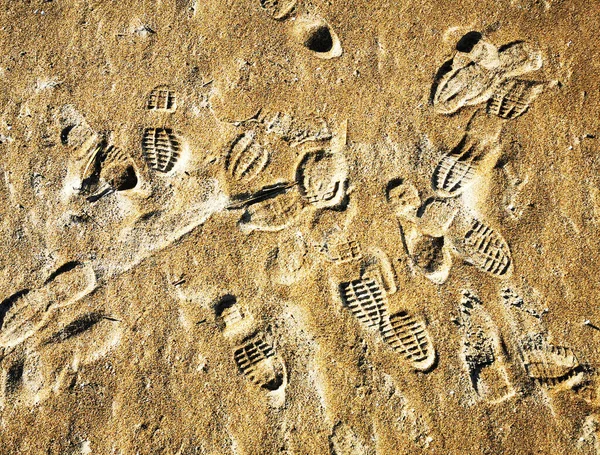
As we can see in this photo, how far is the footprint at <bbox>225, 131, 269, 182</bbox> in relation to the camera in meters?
3.35

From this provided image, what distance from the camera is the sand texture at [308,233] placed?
316 centimetres

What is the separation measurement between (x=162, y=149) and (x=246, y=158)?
2.01 ft

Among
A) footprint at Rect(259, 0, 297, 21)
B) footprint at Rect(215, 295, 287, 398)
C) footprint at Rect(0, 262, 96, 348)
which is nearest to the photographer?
footprint at Rect(215, 295, 287, 398)

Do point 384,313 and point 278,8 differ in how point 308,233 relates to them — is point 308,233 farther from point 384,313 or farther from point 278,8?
point 278,8

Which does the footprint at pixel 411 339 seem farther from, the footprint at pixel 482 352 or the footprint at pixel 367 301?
the footprint at pixel 482 352

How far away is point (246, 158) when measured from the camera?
3.36 m

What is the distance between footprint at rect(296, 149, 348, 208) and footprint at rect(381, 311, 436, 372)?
91 cm

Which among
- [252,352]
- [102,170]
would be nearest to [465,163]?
[252,352]

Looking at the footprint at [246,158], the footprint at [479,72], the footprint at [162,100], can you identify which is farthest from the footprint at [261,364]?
the footprint at [479,72]

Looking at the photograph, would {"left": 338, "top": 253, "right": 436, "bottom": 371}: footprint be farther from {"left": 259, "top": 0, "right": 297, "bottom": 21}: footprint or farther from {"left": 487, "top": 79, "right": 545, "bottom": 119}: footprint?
{"left": 259, "top": 0, "right": 297, "bottom": 21}: footprint

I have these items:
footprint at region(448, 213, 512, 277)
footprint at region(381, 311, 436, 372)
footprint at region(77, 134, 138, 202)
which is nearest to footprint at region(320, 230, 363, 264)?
footprint at region(381, 311, 436, 372)

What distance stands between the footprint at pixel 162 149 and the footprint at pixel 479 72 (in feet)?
6.20

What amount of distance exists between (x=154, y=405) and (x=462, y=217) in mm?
2496

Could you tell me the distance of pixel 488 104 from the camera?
10.8 ft
